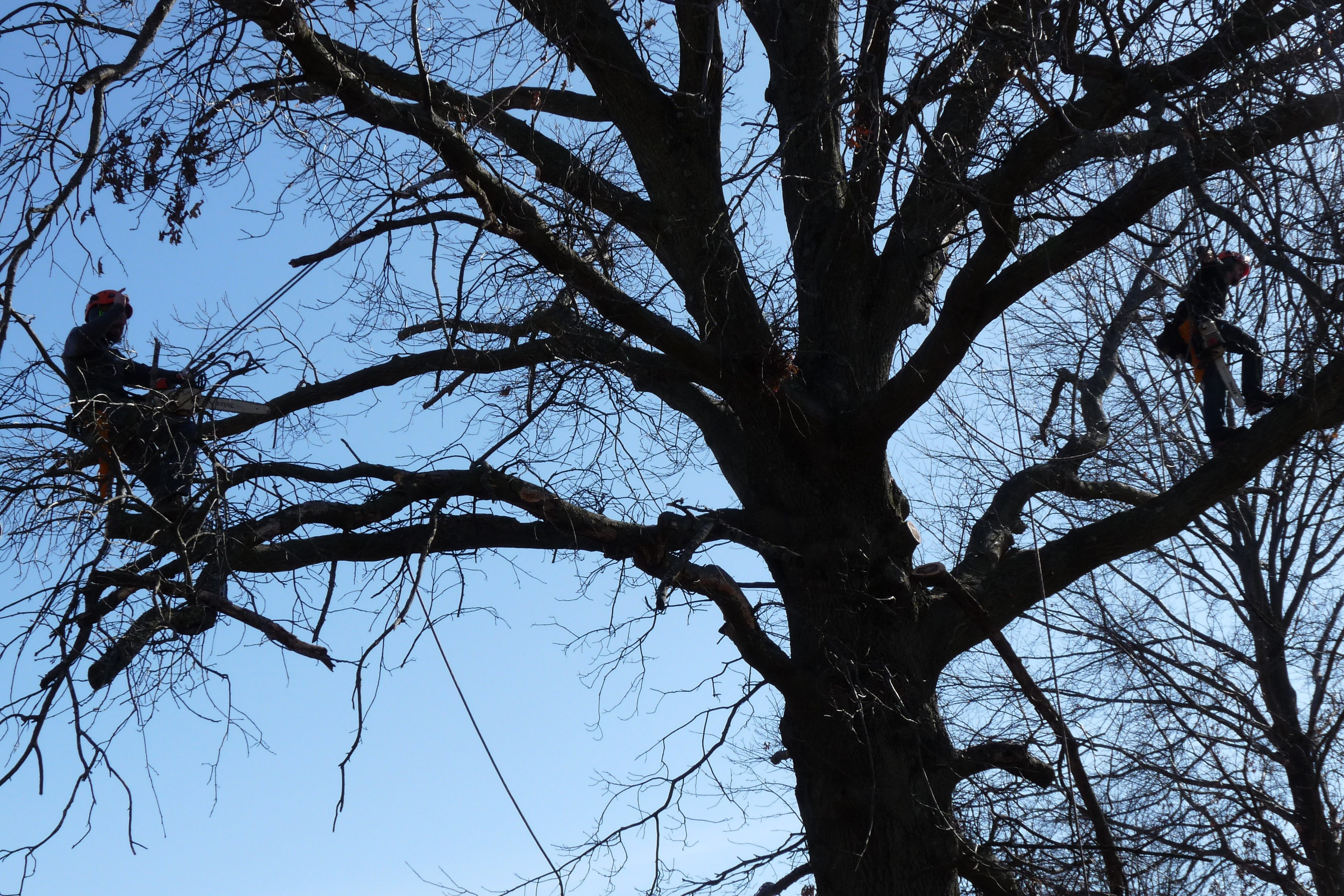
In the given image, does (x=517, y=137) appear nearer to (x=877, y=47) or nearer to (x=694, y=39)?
(x=694, y=39)

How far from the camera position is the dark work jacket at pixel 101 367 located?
5152mm

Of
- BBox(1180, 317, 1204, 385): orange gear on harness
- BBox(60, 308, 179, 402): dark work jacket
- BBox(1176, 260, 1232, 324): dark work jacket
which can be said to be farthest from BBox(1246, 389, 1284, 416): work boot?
BBox(60, 308, 179, 402): dark work jacket

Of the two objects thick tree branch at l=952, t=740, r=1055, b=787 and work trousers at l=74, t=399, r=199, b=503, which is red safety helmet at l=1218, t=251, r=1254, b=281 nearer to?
thick tree branch at l=952, t=740, r=1055, b=787

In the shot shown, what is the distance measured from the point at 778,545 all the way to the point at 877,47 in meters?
2.39

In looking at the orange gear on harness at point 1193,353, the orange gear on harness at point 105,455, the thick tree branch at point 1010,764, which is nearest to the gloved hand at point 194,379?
the orange gear on harness at point 105,455

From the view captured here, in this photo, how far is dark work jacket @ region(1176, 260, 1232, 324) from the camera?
530cm

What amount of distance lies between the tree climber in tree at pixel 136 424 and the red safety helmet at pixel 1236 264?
4470mm

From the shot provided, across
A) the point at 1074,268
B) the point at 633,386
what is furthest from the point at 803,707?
the point at 1074,268

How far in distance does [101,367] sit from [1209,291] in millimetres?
5149

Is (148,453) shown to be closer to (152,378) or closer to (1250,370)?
(152,378)

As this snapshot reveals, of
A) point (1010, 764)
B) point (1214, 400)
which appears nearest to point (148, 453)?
point (1010, 764)

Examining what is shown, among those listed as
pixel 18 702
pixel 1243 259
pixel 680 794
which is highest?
pixel 1243 259

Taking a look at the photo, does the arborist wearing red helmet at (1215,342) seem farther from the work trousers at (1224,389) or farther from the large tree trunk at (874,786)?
the large tree trunk at (874,786)

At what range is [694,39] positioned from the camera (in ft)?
20.7
